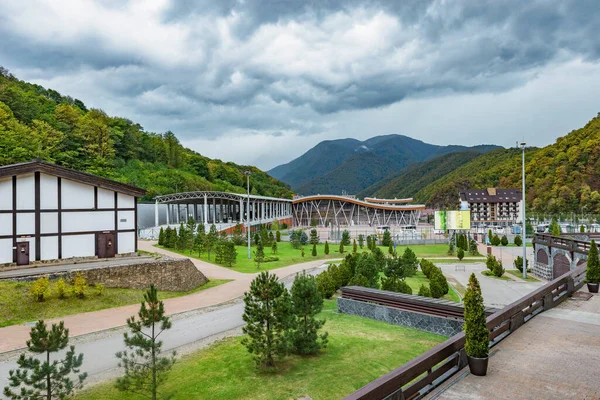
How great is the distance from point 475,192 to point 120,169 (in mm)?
84682

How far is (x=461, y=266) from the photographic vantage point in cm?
3006

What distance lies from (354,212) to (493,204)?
141ft

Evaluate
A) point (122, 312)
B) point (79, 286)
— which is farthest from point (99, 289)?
point (122, 312)

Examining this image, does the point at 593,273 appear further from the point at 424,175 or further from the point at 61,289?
the point at 424,175

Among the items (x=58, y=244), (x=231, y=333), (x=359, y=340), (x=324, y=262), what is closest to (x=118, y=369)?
(x=231, y=333)

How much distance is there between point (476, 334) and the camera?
6.05 m

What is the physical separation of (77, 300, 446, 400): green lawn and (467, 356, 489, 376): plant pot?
2767 millimetres

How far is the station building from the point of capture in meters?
92.8

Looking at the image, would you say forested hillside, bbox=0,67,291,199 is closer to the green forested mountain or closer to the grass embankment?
the grass embankment

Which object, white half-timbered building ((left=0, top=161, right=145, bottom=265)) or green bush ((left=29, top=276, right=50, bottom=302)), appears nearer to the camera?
green bush ((left=29, top=276, right=50, bottom=302))

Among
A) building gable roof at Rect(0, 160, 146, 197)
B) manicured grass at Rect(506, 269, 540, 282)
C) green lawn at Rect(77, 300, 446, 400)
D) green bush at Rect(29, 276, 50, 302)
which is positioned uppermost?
building gable roof at Rect(0, 160, 146, 197)

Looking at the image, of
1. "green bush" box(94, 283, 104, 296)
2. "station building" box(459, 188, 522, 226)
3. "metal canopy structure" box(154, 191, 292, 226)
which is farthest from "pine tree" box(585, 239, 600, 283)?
"station building" box(459, 188, 522, 226)

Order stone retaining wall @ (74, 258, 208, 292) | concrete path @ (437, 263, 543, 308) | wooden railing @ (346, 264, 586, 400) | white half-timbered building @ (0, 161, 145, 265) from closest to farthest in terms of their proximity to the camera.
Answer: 1. wooden railing @ (346, 264, 586, 400)
2. stone retaining wall @ (74, 258, 208, 292)
3. white half-timbered building @ (0, 161, 145, 265)
4. concrete path @ (437, 263, 543, 308)

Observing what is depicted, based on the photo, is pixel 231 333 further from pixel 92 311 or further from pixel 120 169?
pixel 120 169
